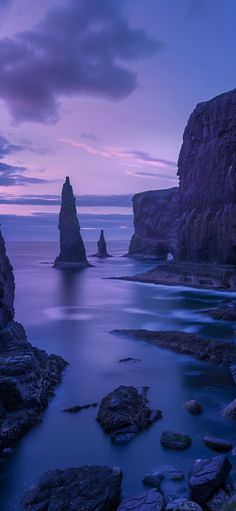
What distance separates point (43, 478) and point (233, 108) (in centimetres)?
6521

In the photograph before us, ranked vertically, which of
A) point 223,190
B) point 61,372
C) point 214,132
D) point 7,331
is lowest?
point 61,372

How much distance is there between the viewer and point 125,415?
1620 cm

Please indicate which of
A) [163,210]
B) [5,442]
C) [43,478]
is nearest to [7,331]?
[5,442]

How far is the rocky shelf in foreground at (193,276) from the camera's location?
5909 cm

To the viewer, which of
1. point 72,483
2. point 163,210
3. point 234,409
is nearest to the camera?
point 72,483

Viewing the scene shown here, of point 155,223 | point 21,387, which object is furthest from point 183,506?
point 155,223

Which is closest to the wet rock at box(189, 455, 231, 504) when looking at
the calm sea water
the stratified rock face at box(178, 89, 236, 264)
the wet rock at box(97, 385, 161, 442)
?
the calm sea water

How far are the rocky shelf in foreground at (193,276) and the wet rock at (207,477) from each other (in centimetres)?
4630

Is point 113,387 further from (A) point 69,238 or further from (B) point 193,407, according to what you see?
(A) point 69,238

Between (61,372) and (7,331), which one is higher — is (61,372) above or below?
below

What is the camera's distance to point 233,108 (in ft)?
217

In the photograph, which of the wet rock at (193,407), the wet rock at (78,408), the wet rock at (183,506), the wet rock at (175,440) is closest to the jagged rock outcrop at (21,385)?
the wet rock at (78,408)

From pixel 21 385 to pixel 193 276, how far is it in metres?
52.2

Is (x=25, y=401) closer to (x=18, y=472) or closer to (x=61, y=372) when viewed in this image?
(x=18, y=472)
